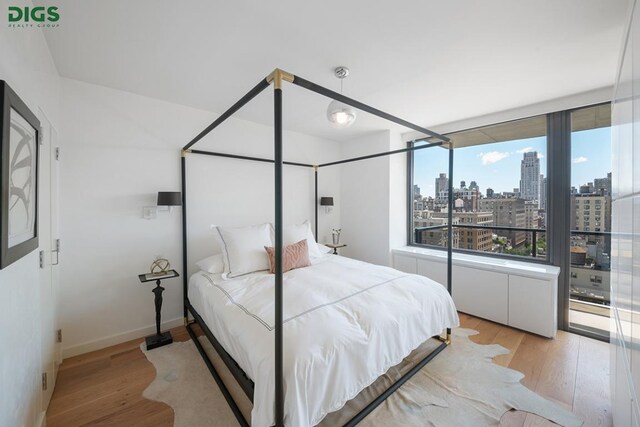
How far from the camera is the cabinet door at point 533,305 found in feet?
8.32

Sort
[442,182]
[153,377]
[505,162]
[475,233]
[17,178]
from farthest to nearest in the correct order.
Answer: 1. [442,182]
2. [475,233]
3. [505,162]
4. [153,377]
5. [17,178]

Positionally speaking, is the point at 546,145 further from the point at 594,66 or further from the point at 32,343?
the point at 32,343

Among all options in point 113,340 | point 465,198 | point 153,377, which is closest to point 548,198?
point 465,198

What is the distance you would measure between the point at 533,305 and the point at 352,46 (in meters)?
3.03

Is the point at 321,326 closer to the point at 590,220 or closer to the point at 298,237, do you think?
the point at 298,237

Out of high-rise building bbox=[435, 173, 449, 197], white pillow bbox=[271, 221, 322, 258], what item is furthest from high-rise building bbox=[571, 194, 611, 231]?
white pillow bbox=[271, 221, 322, 258]

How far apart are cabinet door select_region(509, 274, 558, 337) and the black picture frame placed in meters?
3.83

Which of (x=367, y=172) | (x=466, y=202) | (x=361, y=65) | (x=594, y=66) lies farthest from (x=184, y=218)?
(x=594, y=66)

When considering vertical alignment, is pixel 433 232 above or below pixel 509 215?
below

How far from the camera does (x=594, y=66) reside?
2076mm

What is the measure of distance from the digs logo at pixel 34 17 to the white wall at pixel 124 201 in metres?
0.86

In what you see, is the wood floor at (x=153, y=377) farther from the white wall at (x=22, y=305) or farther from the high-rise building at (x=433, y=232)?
the high-rise building at (x=433, y=232)

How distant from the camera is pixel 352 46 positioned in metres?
1.81

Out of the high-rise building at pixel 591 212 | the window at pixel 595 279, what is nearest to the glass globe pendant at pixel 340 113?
the high-rise building at pixel 591 212
